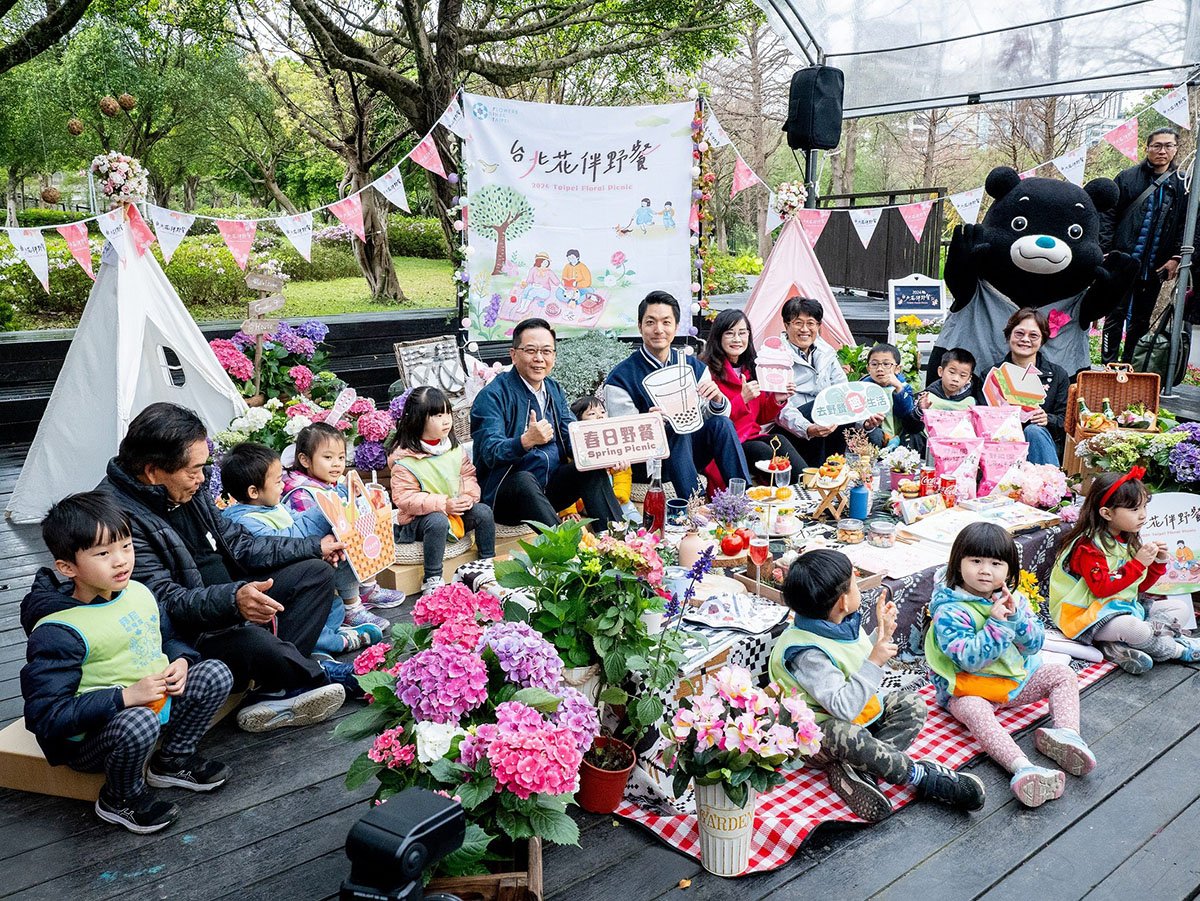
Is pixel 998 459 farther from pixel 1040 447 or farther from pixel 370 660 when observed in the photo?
pixel 370 660

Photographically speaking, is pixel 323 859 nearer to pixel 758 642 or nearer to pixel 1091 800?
pixel 758 642

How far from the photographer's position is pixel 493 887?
1977mm

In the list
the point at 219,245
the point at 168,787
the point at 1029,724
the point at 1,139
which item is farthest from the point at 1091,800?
the point at 1,139

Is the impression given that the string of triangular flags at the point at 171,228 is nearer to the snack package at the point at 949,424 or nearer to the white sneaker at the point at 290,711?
the white sneaker at the point at 290,711

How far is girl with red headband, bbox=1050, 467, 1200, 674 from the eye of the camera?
11.3 feet

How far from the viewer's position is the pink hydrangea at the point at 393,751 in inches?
76.2

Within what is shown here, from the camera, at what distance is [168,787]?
2.61m

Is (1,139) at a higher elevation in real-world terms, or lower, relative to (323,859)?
higher

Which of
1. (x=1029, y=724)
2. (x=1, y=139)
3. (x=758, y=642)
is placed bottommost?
(x=1029, y=724)

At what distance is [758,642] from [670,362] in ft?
6.85

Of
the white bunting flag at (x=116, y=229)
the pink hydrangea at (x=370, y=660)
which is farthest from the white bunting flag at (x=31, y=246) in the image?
the pink hydrangea at (x=370, y=660)

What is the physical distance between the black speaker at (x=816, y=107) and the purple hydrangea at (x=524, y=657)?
5345 millimetres

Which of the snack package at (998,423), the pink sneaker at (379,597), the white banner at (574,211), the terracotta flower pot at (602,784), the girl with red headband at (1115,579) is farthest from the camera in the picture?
the white banner at (574,211)

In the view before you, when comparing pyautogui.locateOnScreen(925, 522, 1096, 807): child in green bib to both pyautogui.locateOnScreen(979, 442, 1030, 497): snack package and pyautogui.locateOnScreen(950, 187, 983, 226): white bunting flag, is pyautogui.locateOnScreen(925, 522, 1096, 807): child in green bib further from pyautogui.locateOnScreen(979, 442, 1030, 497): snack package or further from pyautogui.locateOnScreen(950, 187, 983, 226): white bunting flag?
pyautogui.locateOnScreen(950, 187, 983, 226): white bunting flag
